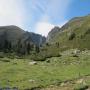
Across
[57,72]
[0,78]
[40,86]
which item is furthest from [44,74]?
[40,86]

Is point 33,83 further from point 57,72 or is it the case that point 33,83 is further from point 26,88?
point 57,72

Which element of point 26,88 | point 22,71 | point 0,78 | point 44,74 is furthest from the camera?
point 22,71

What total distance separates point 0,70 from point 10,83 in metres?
13.6

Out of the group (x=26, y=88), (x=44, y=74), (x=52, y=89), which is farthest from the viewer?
(x=44, y=74)

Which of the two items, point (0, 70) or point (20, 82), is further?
point (0, 70)

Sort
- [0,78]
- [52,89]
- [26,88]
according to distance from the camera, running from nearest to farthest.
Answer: [52,89], [26,88], [0,78]

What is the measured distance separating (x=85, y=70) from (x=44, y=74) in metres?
8.01

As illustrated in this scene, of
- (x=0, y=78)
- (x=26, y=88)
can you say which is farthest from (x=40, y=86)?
(x=0, y=78)

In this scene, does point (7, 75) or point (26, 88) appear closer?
point (26, 88)

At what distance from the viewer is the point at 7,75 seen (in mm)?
57156

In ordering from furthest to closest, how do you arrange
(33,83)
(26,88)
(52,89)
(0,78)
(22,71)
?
(22,71) < (0,78) < (33,83) < (26,88) < (52,89)

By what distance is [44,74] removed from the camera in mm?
57719

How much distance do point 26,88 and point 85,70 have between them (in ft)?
61.6

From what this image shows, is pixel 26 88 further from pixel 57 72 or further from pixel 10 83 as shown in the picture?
pixel 57 72
